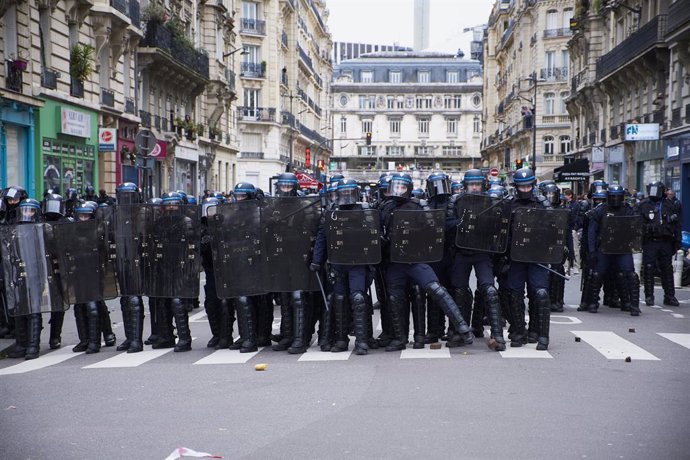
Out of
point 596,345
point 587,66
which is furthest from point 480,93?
point 596,345

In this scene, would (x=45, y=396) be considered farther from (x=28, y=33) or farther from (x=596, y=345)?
(x=28, y=33)

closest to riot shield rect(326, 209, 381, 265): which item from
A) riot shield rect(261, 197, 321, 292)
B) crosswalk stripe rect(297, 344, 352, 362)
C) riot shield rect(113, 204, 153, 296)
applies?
riot shield rect(261, 197, 321, 292)

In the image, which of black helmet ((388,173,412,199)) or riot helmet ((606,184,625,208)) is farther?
riot helmet ((606,184,625,208))

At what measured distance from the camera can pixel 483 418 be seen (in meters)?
6.68

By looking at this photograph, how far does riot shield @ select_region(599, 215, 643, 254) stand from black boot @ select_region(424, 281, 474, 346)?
457 centimetres

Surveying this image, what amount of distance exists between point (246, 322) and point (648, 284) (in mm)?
7323

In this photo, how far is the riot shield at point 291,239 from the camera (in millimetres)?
10453

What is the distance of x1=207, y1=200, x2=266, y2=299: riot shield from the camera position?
10.5m

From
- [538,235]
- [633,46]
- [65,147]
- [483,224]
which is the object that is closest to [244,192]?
[483,224]

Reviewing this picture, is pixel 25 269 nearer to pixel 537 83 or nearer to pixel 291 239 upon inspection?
pixel 291 239

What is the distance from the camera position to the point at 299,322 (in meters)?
10.4

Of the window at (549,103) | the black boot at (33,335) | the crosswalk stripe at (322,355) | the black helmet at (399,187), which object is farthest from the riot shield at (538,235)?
the window at (549,103)

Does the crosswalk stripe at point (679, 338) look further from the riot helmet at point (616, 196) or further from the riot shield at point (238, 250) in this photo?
the riot shield at point (238, 250)

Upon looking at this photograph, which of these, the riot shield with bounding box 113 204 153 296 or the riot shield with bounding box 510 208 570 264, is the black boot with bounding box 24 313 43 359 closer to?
the riot shield with bounding box 113 204 153 296
